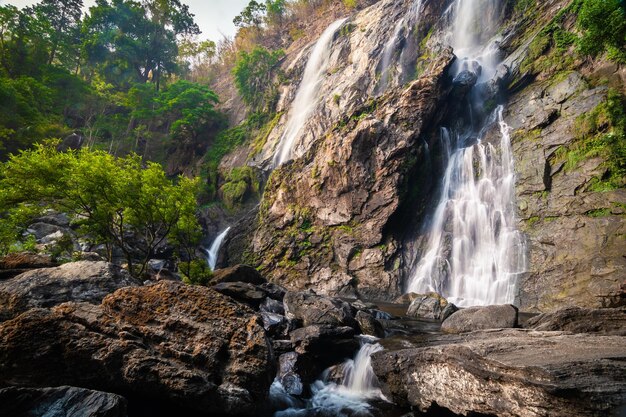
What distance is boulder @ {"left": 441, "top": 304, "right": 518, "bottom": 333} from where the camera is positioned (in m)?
10.7

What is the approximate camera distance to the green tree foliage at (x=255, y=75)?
46.2 meters

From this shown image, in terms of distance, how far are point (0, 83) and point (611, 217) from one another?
3872 centimetres

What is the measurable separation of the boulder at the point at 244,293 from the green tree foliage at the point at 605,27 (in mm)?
24885

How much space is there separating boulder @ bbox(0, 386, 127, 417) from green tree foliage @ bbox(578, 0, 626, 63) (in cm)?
2821

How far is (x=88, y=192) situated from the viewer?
41.1 feet

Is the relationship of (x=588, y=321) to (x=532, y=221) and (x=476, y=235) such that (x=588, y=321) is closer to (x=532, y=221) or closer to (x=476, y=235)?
(x=532, y=221)

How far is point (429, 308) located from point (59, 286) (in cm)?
1445

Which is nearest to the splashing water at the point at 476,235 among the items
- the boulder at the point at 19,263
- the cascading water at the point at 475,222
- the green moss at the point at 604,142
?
the cascading water at the point at 475,222

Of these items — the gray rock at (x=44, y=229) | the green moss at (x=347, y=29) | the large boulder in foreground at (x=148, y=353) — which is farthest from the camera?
the green moss at (x=347, y=29)

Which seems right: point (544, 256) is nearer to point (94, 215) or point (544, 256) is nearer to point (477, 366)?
point (477, 366)

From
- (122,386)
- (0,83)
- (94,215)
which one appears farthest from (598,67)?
(0,83)

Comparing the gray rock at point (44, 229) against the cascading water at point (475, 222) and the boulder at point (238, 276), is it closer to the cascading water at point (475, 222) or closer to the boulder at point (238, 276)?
the boulder at point (238, 276)

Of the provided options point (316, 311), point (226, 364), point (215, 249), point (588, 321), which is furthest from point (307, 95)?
point (226, 364)

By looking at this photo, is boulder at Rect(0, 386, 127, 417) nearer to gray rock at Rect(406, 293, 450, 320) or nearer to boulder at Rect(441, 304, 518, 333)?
boulder at Rect(441, 304, 518, 333)
